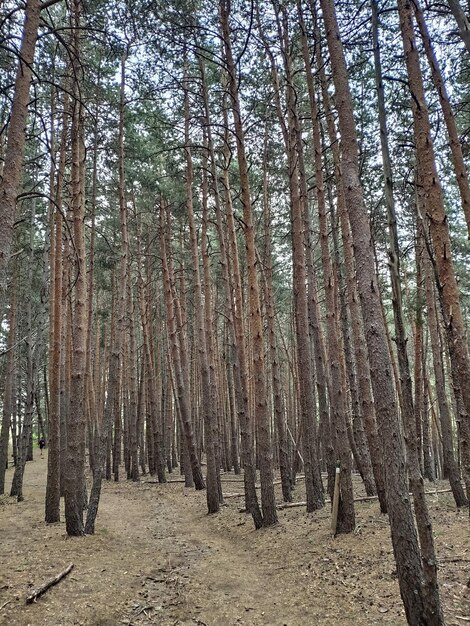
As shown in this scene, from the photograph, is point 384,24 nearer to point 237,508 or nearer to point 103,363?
point 237,508

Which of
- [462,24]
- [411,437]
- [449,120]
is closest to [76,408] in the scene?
[411,437]

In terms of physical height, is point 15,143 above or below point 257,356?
above

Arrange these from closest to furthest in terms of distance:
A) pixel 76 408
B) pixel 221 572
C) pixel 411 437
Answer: pixel 411 437, pixel 221 572, pixel 76 408

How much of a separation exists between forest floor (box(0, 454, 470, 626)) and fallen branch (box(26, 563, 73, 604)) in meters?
0.06

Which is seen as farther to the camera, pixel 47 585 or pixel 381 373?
pixel 47 585

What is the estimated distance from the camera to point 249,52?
10047mm

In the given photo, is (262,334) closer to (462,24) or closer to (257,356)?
(257,356)

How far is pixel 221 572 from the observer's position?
6379 mm

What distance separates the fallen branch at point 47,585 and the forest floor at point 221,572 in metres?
0.06

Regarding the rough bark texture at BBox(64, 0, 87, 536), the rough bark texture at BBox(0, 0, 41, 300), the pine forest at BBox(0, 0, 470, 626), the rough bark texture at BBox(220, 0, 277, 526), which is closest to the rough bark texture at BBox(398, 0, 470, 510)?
the pine forest at BBox(0, 0, 470, 626)

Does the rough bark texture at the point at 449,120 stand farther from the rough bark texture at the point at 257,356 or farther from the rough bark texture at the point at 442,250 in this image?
the rough bark texture at the point at 257,356

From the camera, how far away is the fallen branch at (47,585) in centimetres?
477

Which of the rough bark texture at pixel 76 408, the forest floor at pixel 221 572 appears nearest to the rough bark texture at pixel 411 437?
the forest floor at pixel 221 572

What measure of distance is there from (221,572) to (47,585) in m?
2.45
